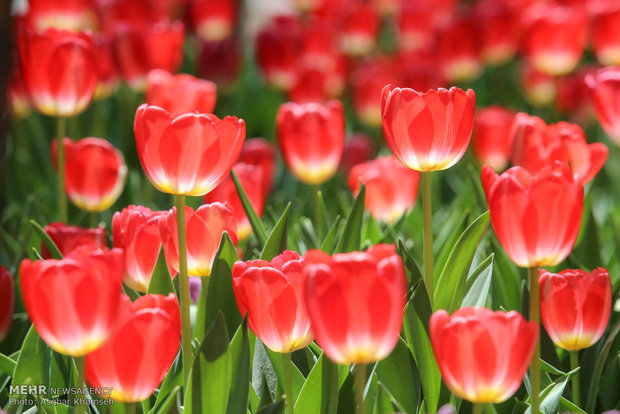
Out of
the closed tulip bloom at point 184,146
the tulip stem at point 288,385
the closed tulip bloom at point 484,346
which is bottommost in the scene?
the tulip stem at point 288,385

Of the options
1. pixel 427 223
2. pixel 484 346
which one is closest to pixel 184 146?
pixel 427 223

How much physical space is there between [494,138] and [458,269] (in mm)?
1262

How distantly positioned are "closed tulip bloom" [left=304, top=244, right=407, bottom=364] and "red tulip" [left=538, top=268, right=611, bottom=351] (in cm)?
34

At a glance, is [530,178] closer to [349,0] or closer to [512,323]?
[512,323]

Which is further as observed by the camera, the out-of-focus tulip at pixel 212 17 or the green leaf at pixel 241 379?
the out-of-focus tulip at pixel 212 17

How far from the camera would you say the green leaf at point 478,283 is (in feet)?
4.35

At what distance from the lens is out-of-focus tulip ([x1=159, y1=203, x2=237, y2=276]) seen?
1208 millimetres

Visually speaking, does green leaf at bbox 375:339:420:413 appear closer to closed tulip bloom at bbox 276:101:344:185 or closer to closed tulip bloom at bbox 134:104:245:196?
closed tulip bloom at bbox 134:104:245:196

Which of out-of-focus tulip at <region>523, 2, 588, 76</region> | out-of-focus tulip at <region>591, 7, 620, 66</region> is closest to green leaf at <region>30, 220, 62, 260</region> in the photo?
out-of-focus tulip at <region>591, 7, 620, 66</region>

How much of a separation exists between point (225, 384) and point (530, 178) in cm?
46

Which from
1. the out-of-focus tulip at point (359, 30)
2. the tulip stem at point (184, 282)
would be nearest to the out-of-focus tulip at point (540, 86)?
the out-of-focus tulip at point (359, 30)

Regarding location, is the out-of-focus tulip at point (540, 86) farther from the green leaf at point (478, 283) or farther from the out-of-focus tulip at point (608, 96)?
the green leaf at point (478, 283)

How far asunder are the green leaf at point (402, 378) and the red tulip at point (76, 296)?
423 mm

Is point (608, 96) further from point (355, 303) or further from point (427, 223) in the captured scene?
point (355, 303)
